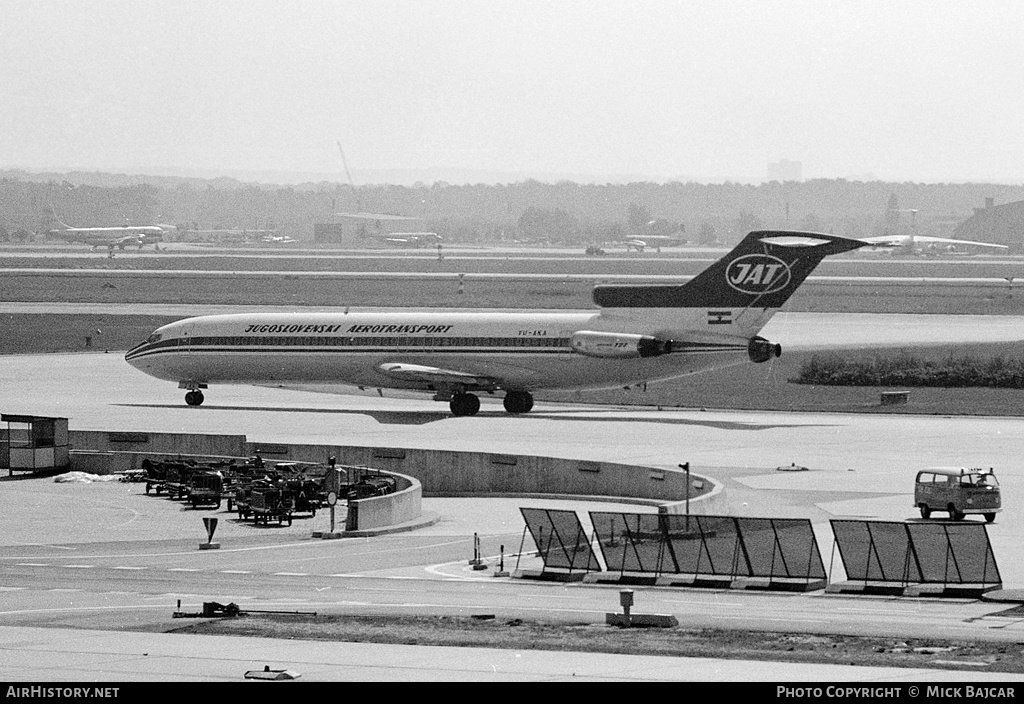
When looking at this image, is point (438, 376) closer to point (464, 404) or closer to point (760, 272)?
point (464, 404)

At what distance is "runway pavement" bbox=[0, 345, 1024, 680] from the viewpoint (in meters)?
30.5

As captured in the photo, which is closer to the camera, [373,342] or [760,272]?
[760,272]

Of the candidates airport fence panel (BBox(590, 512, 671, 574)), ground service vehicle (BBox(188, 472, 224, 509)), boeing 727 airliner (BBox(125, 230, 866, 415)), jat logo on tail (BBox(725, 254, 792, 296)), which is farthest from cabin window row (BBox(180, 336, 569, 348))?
airport fence panel (BBox(590, 512, 671, 574))

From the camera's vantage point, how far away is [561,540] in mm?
35125

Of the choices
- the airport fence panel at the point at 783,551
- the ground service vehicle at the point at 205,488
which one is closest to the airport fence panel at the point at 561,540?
the airport fence panel at the point at 783,551

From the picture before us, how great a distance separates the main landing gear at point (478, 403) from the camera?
67312 mm

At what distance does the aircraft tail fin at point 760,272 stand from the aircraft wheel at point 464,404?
8219 mm

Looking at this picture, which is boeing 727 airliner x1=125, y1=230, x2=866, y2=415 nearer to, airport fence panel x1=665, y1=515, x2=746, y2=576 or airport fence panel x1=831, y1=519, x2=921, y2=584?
airport fence panel x1=665, y1=515, x2=746, y2=576

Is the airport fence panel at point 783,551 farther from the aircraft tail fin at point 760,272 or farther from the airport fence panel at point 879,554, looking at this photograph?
the aircraft tail fin at point 760,272

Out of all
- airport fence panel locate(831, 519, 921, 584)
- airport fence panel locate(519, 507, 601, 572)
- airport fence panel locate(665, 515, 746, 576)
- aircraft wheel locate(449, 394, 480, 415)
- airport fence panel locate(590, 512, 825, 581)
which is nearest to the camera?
airport fence panel locate(831, 519, 921, 584)

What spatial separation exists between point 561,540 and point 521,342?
3189 centimetres

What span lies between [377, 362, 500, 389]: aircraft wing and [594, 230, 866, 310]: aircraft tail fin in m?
Answer: 7.63

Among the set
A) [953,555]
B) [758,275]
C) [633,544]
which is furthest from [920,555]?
[758,275]
